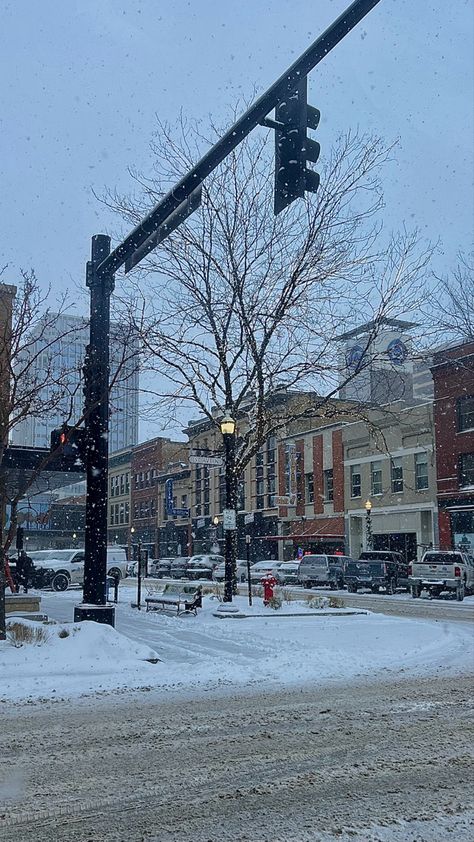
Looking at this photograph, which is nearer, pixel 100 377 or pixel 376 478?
pixel 100 377

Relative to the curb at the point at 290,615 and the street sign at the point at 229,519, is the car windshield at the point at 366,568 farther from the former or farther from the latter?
the street sign at the point at 229,519

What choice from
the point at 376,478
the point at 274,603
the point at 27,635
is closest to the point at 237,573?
the point at 376,478

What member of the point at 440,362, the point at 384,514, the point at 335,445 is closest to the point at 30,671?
the point at 440,362

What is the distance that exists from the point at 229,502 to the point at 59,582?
53.5ft

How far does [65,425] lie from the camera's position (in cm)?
1225

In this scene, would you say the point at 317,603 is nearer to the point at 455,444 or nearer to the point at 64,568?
the point at 64,568

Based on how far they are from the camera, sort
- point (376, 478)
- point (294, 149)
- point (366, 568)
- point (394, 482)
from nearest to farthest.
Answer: point (294, 149), point (366, 568), point (394, 482), point (376, 478)

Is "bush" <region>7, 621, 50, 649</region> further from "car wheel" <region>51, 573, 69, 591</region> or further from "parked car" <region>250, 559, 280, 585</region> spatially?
Result: "parked car" <region>250, 559, 280, 585</region>

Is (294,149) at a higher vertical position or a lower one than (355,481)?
higher

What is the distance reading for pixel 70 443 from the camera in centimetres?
1266

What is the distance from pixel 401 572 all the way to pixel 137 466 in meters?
55.0

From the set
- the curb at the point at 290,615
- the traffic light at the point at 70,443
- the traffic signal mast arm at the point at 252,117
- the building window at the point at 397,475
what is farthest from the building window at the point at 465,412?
the traffic signal mast arm at the point at 252,117

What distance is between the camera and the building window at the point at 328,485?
54250 millimetres

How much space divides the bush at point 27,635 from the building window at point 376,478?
126 feet
